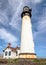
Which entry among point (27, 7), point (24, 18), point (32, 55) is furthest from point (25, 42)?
point (27, 7)

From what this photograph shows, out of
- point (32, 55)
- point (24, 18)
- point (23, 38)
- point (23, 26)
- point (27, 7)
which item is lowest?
point (32, 55)

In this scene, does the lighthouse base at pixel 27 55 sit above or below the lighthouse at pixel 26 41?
below

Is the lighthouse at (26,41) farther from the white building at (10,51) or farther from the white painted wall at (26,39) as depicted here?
the white building at (10,51)

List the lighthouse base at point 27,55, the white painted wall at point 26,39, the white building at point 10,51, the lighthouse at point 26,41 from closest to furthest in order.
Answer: the lighthouse base at point 27,55 < the lighthouse at point 26,41 < the white painted wall at point 26,39 < the white building at point 10,51

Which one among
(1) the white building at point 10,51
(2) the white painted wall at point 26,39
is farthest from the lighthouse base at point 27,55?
(1) the white building at point 10,51

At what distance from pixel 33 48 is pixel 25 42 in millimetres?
1670

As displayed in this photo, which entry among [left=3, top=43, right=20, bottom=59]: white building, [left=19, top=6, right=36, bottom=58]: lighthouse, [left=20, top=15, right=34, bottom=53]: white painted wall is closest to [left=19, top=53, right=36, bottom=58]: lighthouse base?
[left=19, top=6, right=36, bottom=58]: lighthouse

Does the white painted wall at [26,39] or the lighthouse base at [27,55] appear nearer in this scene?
the lighthouse base at [27,55]

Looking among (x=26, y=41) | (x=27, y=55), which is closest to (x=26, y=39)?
(x=26, y=41)

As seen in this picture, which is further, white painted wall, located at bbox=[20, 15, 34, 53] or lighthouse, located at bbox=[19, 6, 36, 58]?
white painted wall, located at bbox=[20, 15, 34, 53]

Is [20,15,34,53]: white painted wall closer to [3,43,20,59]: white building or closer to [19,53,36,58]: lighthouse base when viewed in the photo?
[19,53,36,58]: lighthouse base

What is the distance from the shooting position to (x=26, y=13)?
2128 cm

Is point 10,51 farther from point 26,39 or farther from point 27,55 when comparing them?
point 27,55

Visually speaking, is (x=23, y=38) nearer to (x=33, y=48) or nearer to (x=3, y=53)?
(x=33, y=48)
